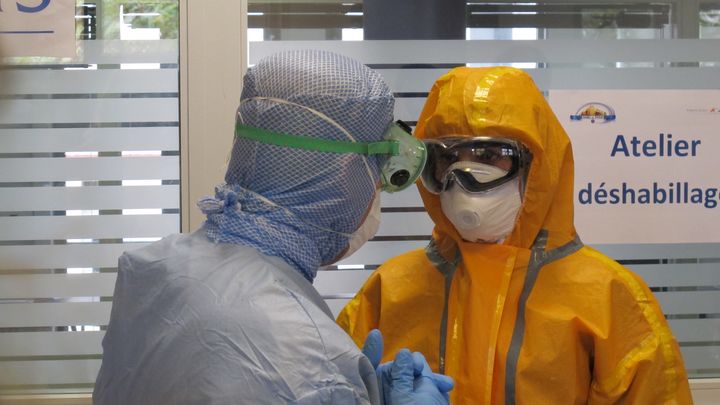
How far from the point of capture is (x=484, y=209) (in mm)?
1860

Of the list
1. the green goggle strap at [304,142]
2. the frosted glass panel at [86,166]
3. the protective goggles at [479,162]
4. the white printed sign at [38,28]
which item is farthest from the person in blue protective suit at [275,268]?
the white printed sign at [38,28]

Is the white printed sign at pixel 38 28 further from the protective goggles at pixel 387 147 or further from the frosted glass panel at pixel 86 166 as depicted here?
the protective goggles at pixel 387 147

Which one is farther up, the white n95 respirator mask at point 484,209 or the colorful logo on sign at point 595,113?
the colorful logo on sign at point 595,113

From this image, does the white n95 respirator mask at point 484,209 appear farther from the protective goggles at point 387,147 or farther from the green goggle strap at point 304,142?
the green goggle strap at point 304,142

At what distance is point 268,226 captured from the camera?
1.36 m

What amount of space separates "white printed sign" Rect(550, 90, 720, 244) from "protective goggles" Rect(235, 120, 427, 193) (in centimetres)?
96

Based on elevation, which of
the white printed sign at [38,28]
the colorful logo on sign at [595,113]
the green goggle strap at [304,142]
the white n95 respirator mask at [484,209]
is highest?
the white printed sign at [38,28]

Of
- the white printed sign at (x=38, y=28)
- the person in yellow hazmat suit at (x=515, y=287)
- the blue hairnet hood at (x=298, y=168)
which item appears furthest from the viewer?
the white printed sign at (x=38, y=28)

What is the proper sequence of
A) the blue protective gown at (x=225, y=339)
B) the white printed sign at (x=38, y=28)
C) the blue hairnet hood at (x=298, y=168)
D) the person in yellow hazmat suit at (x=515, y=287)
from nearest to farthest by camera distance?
1. the blue protective gown at (x=225, y=339)
2. the blue hairnet hood at (x=298, y=168)
3. the person in yellow hazmat suit at (x=515, y=287)
4. the white printed sign at (x=38, y=28)

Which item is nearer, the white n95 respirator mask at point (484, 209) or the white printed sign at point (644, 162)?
the white n95 respirator mask at point (484, 209)

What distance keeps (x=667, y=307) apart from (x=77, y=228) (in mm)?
1615

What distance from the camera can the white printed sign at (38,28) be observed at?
237 cm

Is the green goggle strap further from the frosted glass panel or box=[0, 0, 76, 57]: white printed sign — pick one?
box=[0, 0, 76, 57]: white printed sign

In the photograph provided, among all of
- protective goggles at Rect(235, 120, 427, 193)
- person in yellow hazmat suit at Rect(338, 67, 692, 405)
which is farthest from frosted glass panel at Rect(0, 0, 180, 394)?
protective goggles at Rect(235, 120, 427, 193)
